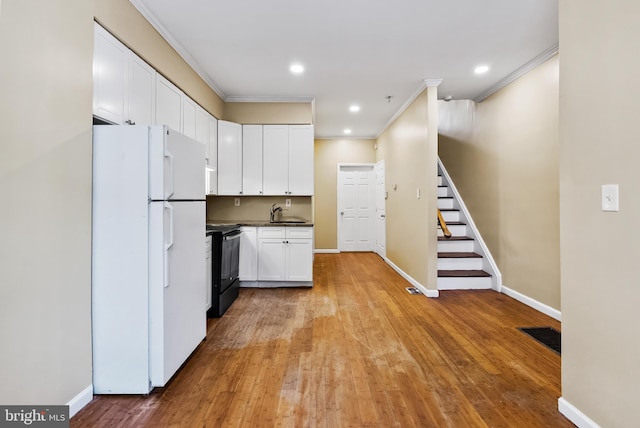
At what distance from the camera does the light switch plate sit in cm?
140

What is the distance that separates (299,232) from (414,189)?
5.74ft

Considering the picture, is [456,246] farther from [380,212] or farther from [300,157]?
[300,157]

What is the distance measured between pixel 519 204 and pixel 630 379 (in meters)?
2.67

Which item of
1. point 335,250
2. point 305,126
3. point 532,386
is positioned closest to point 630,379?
point 532,386

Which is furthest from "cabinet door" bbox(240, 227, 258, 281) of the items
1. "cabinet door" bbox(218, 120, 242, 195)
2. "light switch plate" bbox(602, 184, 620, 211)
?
"light switch plate" bbox(602, 184, 620, 211)

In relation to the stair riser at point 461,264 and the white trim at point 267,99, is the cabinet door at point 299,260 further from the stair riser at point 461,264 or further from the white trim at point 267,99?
the white trim at point 267,99

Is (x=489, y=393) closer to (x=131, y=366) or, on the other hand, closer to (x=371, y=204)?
(x=131, y=366)

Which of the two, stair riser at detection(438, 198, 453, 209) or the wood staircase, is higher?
stair riser at detection(438, 198, 453, 209)

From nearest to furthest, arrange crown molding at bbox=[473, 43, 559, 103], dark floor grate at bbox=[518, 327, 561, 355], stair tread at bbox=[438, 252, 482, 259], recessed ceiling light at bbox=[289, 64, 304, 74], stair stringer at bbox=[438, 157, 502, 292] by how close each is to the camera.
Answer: dark floor grate at bbox=[518, 327, 561, 355]
crown molding at bbox=[473, 43, 559, 103]
recessed ceiling light at bbox=[289, 64, 304, 74]
stair stringer at bbox=[438, 157, 502, 292]
stair tread at bbox=[438, 252, 482, 259]

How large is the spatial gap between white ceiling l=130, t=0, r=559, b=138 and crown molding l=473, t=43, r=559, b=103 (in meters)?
0.01

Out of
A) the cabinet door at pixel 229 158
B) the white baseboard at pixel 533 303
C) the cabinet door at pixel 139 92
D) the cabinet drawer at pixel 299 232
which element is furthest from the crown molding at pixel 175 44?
the white baseboard at pixel 533 303

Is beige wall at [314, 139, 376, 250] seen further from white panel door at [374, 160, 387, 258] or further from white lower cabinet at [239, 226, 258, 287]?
white lower cabinet at [239, 226, 258, 287]

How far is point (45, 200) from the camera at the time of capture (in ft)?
5.01

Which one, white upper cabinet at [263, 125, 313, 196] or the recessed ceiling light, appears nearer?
the recessed ceiling light
